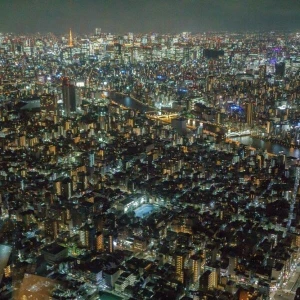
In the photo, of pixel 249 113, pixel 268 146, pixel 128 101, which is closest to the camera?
pixel 268 146

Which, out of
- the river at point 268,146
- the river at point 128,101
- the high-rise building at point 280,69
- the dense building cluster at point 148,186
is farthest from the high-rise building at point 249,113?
the high-rise building at point 280,69

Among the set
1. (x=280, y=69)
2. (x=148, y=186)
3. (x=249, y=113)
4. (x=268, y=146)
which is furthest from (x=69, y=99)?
(x=280, y=69)

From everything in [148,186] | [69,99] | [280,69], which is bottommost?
[148,186]

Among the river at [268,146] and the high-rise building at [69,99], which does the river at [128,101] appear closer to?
the high-rise building at [69,99]

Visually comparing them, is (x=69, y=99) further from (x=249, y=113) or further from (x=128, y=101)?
(x=249, y=113)

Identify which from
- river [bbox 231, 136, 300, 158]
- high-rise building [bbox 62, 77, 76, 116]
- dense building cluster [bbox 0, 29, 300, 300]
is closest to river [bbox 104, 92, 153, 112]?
dense building cluster [bbox 0, 29, 300, 300]

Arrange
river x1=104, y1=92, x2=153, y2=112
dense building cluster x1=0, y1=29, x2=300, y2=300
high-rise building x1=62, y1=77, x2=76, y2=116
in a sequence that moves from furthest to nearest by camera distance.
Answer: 1. river x1=104, y1=92, x2=153, y2=112
2. high-rise building x1=62, y1=77, x2=76, y2=116
3. dense building cluster x1=0, y1=29, x2=300, y2=300

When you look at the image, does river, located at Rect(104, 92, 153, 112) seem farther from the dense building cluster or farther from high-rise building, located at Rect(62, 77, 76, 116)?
high-rise building, located at Rect(62, 77, 76, 116)

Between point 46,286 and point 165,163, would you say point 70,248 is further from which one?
point 165,163
